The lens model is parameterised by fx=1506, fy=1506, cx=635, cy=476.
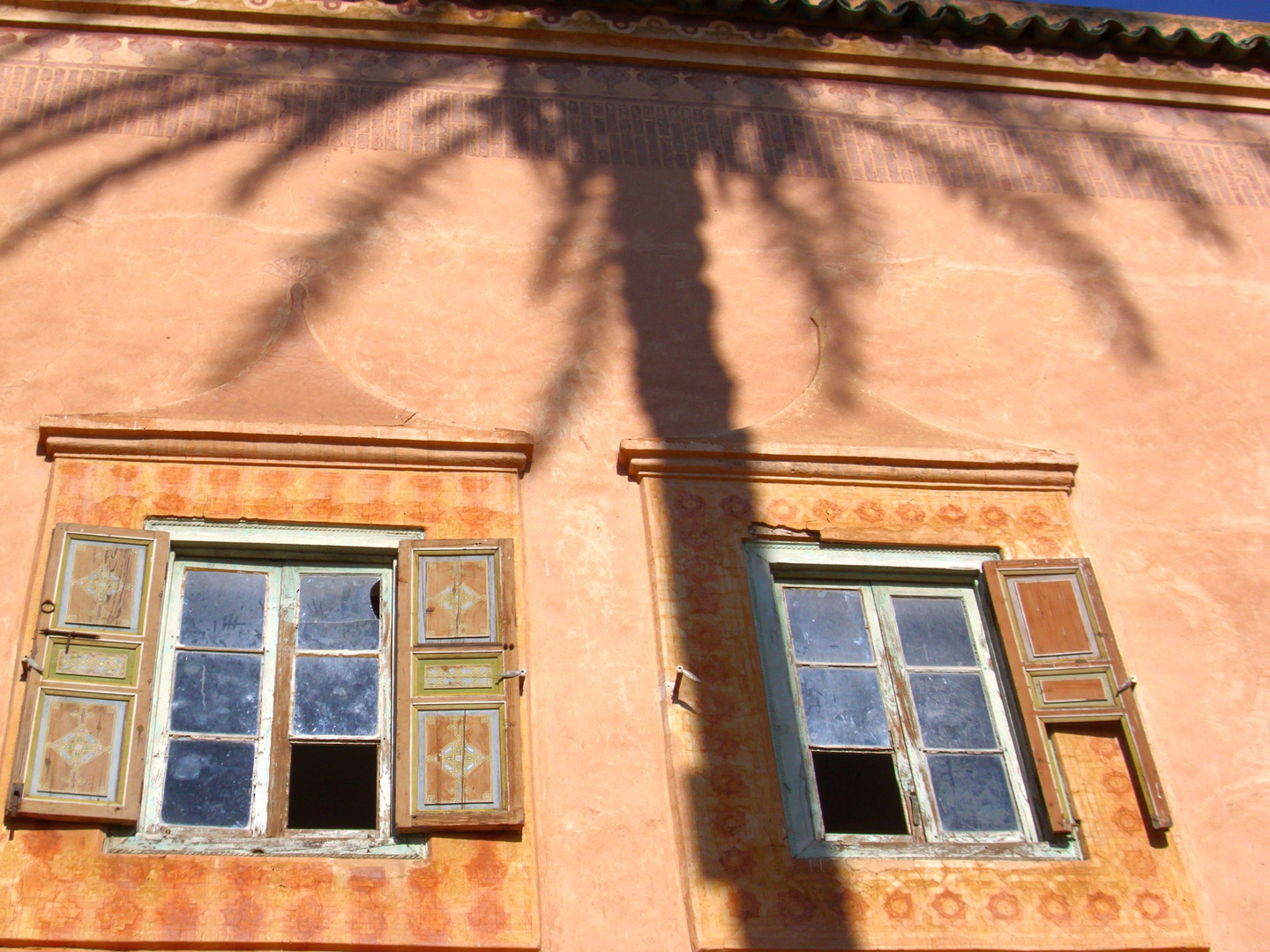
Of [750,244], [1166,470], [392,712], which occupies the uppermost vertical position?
[750,244]

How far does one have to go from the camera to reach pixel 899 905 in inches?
167

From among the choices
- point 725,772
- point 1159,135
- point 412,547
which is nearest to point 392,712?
point 412,547

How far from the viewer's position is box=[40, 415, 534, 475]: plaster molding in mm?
4816

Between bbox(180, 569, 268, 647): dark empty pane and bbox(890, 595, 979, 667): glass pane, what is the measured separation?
6.72 feet

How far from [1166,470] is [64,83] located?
4.47 metres

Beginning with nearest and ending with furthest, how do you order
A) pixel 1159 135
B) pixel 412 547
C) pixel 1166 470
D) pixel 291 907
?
pixel 291 907
pixel 412 547
pixel 1166 470
pixel 1159 135

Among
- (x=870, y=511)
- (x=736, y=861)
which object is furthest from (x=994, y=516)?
(x=736, y=861)

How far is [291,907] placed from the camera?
13.1 feet

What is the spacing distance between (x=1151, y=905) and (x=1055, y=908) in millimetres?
304

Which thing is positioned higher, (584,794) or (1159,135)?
(1159,135)

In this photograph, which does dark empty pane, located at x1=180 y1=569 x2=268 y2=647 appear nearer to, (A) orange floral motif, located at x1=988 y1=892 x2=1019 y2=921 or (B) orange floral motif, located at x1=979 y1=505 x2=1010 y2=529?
(A) orange floral motif, located at x1=988 y1=892 x2=1019 y2=921

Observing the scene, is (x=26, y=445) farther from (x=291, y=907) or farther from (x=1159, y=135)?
(x=1159, y=135)

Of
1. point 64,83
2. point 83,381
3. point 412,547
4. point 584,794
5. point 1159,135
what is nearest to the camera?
point 584,794

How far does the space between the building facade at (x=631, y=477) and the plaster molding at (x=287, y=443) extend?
0.01 m
